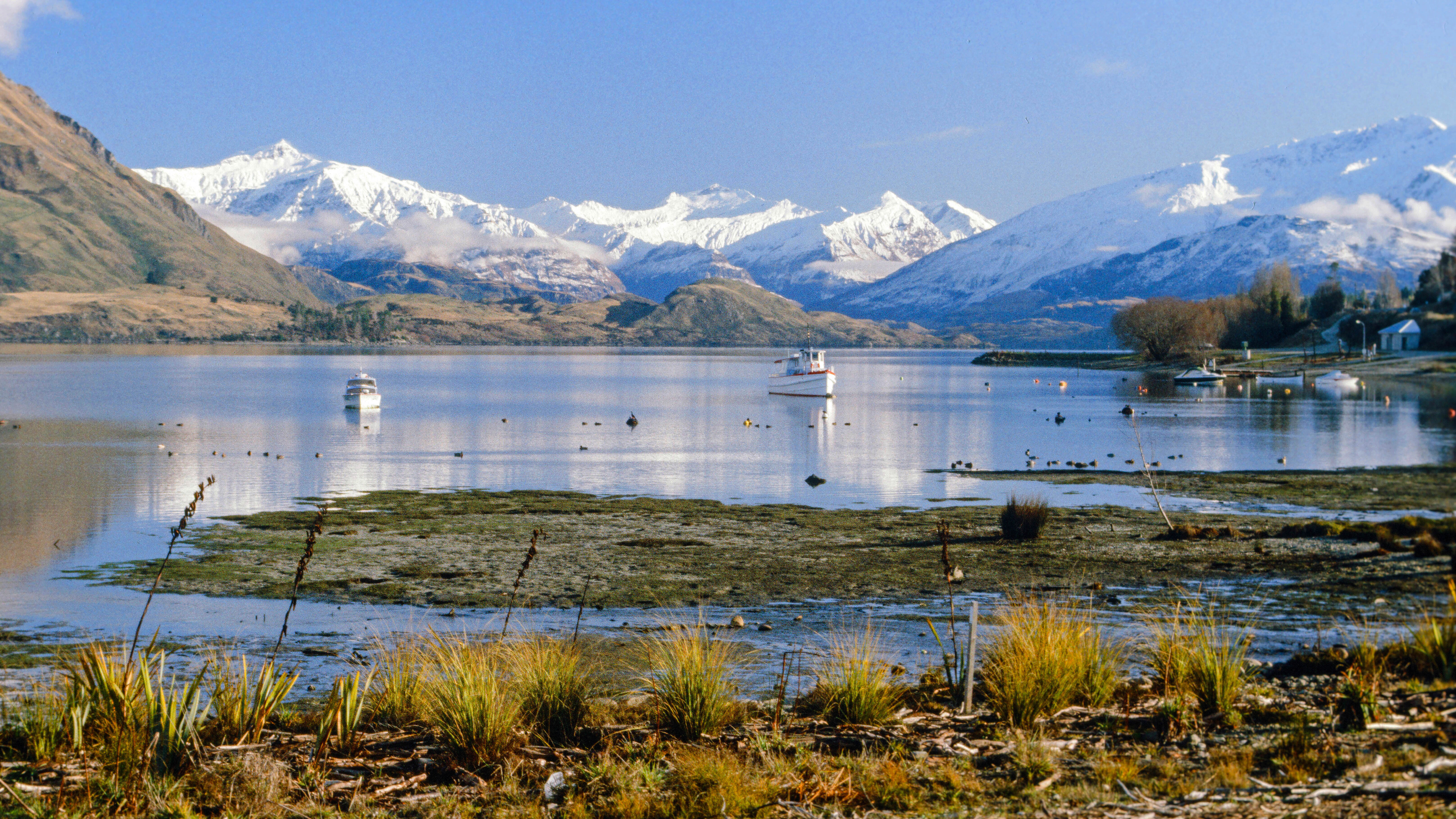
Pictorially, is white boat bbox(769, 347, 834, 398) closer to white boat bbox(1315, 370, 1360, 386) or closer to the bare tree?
white boat bbox(1315, 370, 1360, 386)

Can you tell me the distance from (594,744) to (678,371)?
159610 mm

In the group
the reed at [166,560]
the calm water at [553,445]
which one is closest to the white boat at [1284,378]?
the calm water at [553,445]

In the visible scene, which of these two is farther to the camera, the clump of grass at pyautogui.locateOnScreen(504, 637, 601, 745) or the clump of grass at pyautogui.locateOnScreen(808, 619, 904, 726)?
the clump of grass at pyautogui.locateOnScreen(808, 619, 904, 726)

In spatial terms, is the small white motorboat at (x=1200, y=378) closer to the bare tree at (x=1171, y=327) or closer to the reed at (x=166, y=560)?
the bare tree at (x=1171, y=327)

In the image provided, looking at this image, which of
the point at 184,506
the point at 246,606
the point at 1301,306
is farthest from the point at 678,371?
the point at 246,606

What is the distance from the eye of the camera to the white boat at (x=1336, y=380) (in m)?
98.0

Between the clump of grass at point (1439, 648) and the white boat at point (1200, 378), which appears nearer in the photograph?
the clump of grass at point (1439, 648)

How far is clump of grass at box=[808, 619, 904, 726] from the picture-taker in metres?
8.81

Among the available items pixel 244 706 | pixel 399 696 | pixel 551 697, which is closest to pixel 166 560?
pixel 244 706

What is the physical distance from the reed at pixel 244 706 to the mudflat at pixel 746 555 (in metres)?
5.26

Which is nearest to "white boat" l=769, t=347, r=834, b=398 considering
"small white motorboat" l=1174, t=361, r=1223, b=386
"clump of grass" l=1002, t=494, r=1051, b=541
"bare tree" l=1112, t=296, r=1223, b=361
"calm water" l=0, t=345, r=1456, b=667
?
"calm water" l=0, t=345, r=1456, b=667

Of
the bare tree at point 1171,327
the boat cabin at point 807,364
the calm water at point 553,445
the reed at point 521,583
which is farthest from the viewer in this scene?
the bare tree at point 1171,327

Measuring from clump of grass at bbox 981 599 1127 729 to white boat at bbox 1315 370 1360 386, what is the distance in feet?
334

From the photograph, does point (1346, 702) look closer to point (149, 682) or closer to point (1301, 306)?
point (149, 682)
